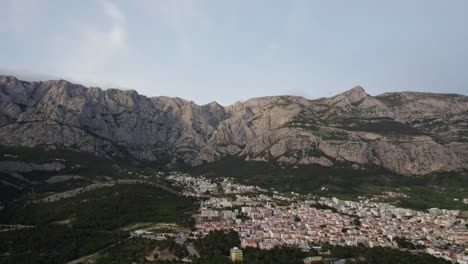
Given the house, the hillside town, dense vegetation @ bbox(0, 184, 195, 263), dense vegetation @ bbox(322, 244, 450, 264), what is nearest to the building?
the hillside town

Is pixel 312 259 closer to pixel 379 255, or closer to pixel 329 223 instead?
pixel 379 255

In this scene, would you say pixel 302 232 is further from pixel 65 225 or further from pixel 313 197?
pixel 313 197

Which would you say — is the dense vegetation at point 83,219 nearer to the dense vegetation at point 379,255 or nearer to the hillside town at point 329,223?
the hillside town at point 329,223

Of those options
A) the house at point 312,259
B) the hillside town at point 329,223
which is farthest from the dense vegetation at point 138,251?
the house at point 312,259

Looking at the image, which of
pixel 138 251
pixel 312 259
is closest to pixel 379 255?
pixel 312 259

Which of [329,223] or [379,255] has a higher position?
[329,223]

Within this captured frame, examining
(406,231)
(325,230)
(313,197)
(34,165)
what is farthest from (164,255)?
(34,165)

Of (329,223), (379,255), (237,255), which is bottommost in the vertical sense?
(237,255)
